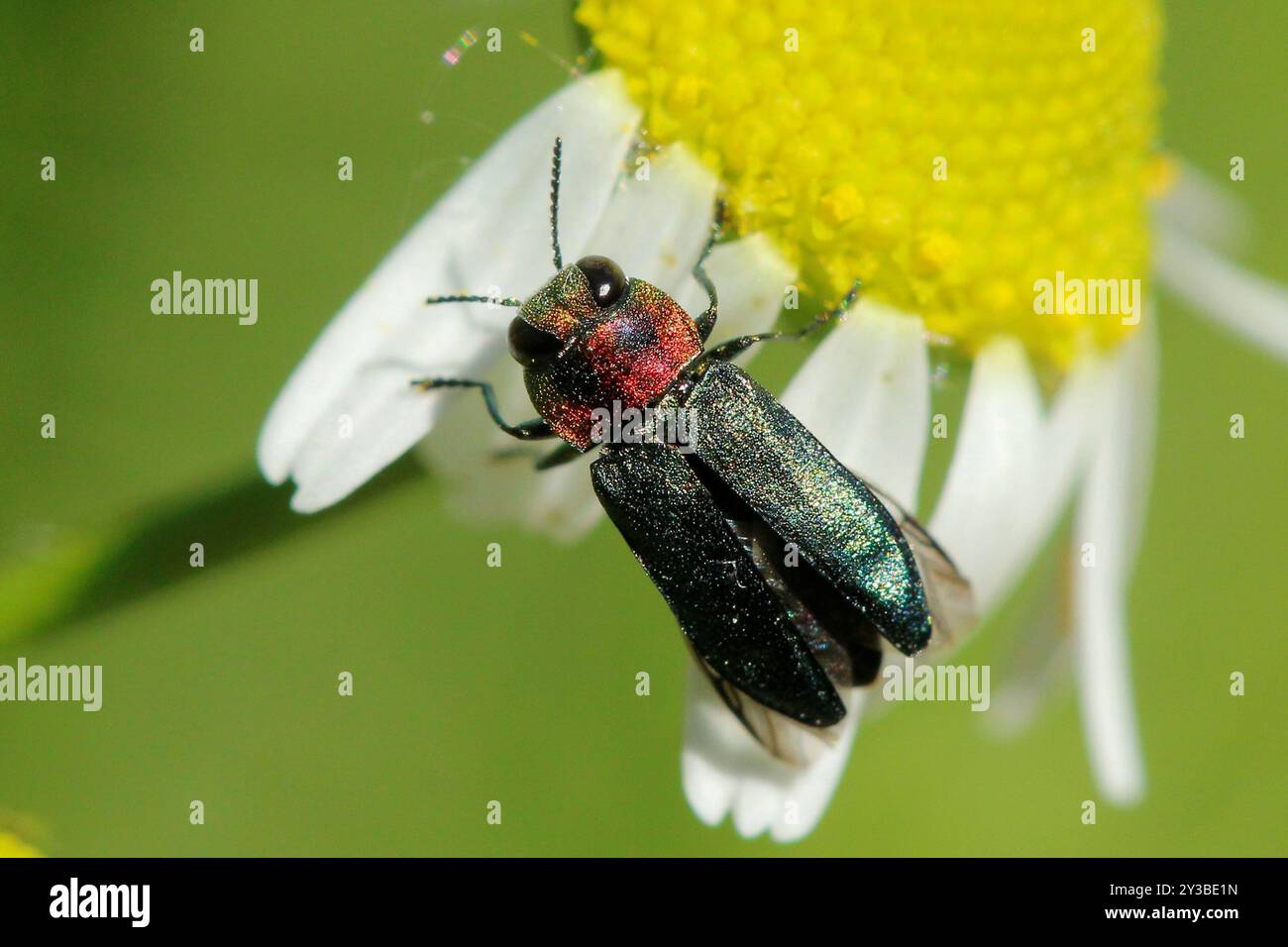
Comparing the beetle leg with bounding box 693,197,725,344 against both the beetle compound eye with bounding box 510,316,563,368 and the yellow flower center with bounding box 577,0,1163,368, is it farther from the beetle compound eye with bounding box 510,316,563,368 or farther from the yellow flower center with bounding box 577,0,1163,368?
the beetle compound eye with bounding box 510,316,563,368

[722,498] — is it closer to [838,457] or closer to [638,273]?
[838,457]

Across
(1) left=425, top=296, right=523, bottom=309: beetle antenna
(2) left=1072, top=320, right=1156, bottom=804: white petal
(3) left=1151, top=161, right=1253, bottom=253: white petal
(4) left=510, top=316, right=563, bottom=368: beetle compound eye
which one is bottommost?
(2) left=1072, top=320, right=1156, bottom=804: white petal

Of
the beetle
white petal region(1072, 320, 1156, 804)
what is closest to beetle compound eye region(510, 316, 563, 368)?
the beetle

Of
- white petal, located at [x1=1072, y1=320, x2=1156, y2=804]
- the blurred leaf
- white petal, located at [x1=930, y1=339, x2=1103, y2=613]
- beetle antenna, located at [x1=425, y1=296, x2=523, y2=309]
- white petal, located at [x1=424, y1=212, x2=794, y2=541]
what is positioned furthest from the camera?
white petal, located at [x1=1072, y1=320, x2=1156, y2=804]

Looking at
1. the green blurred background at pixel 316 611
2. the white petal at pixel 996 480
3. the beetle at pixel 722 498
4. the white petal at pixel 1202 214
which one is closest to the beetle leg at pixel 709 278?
the beetle at pixel 722 498

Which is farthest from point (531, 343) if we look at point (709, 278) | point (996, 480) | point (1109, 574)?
point (1109, 574)
